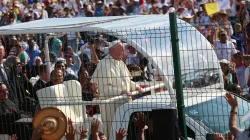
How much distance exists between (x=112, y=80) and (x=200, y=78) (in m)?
1.07

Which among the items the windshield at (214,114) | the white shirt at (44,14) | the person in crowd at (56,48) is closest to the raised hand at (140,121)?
the windshield at (214,114)

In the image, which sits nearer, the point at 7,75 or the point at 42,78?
the point at 42,78

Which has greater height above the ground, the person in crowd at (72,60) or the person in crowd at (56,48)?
the person in crowd at (56,48)

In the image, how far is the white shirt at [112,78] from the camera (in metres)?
8.69

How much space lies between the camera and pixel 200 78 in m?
8.91

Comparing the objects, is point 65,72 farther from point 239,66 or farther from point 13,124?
point 239,66

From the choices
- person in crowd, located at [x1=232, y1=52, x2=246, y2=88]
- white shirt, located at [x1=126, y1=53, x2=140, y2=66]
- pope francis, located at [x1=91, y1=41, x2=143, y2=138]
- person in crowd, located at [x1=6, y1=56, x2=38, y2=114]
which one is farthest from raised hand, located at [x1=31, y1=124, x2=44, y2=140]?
person in crowd, located at [x1=232, y1=52, x2=246, y2=88]

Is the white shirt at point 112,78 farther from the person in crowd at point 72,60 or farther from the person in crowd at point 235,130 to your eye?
the person in crowd at point 72,60

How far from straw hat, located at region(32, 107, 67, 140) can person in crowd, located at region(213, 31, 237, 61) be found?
6.45 ft

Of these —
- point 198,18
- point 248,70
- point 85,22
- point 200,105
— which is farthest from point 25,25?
point 198,18

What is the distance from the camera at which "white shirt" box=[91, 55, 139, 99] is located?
28.5 feet

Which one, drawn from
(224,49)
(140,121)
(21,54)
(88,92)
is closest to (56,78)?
(88,92)

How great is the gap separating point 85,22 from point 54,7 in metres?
17.2

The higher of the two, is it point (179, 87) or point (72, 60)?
point (72, 60)
